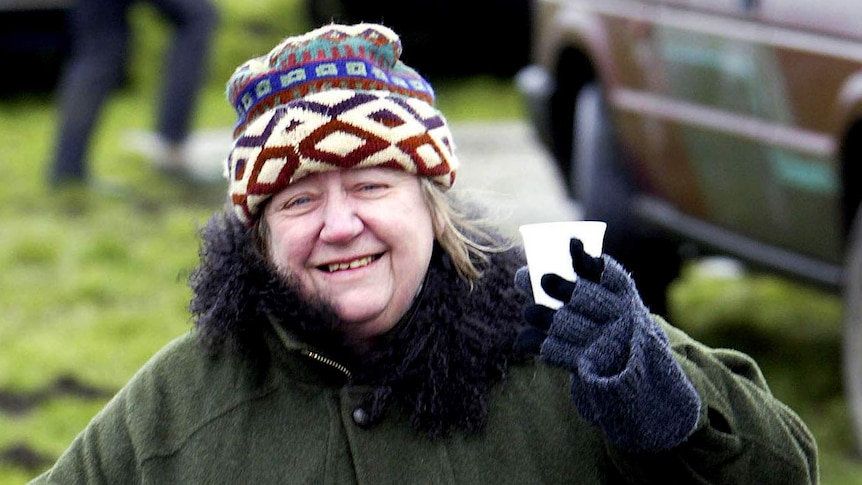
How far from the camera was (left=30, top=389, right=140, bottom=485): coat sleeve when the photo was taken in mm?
2643

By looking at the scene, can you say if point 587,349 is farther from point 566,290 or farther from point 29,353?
point 29,353

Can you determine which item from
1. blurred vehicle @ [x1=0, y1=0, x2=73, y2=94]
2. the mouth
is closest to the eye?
the mouth

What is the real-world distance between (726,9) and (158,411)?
10.0ft

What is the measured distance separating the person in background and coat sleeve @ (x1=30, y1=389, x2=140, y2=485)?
5578 millimetres

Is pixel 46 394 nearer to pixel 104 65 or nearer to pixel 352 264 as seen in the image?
pixel 104 65

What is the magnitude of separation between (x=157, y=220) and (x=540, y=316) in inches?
221

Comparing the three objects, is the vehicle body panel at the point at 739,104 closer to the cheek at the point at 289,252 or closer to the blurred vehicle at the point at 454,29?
the cheek at the point at 289,252

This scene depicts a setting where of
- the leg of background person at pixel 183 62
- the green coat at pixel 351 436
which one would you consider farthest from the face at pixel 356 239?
Result: the leg of background person at pixel 183 62

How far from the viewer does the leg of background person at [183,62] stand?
8.14 meters

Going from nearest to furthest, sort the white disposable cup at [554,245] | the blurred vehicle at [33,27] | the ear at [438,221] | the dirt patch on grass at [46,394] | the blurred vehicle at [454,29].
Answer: the white disposable cup at [554,245] → the ear at [438,221] → the dirt patch on grass at [46,394] → the blurred vehicle at [33,27] → the blurred vehicle at [454,29]

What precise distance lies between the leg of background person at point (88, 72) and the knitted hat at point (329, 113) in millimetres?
5615

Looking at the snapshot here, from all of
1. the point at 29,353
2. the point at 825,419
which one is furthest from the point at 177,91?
the point at 825,419

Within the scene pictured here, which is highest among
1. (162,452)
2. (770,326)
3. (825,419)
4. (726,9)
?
(162,452)

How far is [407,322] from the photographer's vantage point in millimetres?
2678
